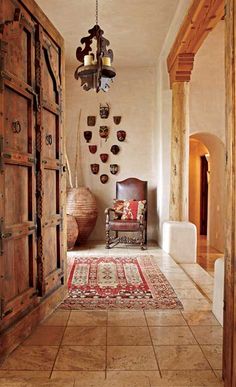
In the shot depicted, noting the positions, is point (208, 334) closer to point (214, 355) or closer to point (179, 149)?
point (214, 355)

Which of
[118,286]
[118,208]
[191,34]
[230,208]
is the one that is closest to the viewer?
[230,208]

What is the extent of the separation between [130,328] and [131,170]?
4720mm

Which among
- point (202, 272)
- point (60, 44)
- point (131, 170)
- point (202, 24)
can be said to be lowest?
point (202, 272)

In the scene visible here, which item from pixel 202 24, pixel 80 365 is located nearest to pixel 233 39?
pixel 80 365

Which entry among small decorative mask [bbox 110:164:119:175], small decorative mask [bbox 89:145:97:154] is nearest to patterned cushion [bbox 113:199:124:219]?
small decorative mask [bbox 110:164:119:175]

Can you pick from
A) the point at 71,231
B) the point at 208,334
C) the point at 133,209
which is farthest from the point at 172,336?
the point at 133,209

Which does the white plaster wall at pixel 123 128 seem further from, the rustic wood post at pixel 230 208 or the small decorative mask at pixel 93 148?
the rustic wood post at pixel 230 208

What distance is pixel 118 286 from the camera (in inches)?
154

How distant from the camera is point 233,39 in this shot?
1873 mm

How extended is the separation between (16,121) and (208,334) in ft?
6.54

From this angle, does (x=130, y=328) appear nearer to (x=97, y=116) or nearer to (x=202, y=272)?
(x=202, y=272)

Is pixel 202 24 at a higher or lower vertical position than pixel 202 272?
higher

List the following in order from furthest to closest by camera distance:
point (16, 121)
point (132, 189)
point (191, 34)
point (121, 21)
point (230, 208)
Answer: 1. point (132, 189)
2. point (121, 21)
3. point (191, 34)
4. point (16, 121)
5. point (230, 208)

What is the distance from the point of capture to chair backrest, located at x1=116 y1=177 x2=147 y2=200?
6.90m
